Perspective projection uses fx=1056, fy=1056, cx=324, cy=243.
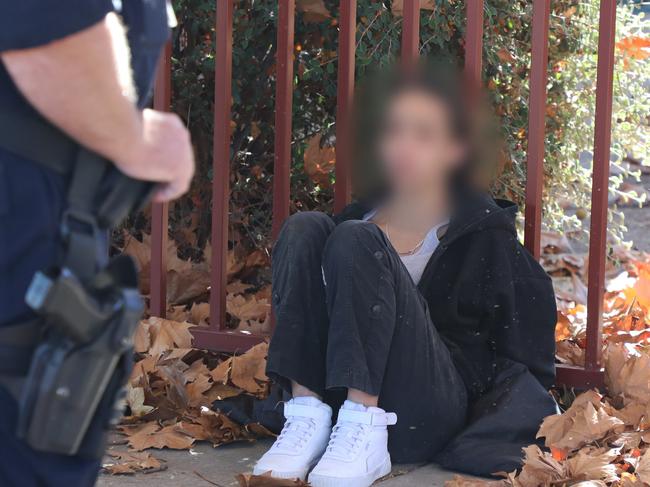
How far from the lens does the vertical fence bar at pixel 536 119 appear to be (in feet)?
9.50

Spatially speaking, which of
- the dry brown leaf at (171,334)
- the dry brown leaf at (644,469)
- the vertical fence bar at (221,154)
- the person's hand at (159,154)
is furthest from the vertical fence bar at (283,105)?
the person's hand at (159,154)

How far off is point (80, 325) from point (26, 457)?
175mm

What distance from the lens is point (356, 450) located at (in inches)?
95.1

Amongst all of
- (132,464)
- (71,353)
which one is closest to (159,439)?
(132,464)

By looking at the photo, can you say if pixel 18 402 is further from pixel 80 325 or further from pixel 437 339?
pixel 437 339

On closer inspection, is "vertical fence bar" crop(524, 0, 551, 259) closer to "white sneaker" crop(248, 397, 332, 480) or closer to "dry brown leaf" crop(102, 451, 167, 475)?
"white sneaker" crop(248, 397, 332, 480)

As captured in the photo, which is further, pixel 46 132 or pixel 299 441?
pixel 299 441

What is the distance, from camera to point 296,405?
8.46 ft

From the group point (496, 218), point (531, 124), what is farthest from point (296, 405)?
point (531, 124)

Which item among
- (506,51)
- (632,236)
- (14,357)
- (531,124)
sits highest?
(506,51)

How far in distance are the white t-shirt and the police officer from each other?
156cm

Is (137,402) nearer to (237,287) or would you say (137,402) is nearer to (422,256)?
(422,256)

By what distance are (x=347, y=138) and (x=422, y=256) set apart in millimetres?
458

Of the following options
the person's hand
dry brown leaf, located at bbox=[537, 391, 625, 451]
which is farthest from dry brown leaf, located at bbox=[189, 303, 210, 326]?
the person's hand
